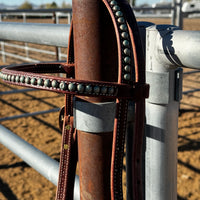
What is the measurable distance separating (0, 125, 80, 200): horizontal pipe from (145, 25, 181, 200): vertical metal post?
0.76 feet

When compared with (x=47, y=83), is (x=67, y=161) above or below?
below

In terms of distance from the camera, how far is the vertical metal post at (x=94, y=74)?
0.54 m

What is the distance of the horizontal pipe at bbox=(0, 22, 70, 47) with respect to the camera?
2.54ft

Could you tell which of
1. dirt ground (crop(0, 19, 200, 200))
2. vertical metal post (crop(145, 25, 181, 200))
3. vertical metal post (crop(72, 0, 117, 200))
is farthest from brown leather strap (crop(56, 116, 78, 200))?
dirt ground (crop(0, 19, 200, 200))

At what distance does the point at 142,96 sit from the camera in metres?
0.52

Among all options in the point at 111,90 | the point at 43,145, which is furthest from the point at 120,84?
the point at 43,145

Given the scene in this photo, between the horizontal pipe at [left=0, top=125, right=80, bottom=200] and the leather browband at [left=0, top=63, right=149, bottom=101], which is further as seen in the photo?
the horizontal pipe at [left=0, top=125, right=80, bottom=200]

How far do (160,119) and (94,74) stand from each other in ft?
0.50

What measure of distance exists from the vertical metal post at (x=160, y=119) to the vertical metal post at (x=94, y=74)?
7 centimetres

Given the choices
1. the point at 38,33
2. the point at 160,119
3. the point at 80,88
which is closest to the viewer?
the point at 80,88

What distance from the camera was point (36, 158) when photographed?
0.92 metres

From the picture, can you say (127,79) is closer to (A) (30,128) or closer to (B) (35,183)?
(B) (35,183)

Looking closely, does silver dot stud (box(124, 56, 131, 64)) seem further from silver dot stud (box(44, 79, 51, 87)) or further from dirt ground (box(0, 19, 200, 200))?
dirt ground (box(0, 19, 200, 200))

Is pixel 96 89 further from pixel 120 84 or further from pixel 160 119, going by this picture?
pixel 160 119
